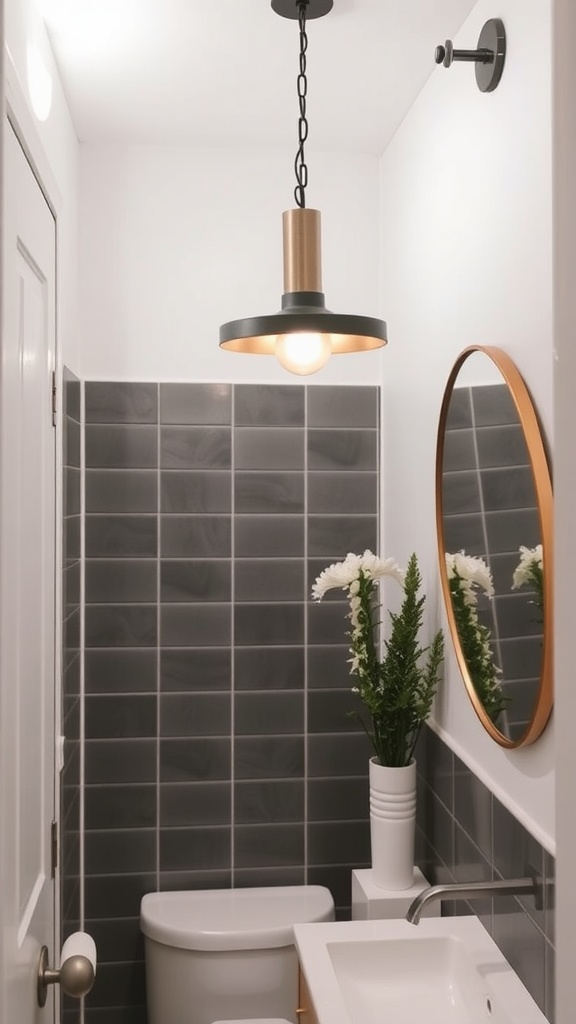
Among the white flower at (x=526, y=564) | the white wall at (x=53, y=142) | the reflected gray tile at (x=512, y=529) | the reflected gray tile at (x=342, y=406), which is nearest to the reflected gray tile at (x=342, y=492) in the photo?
the reflected gray tile at (x=342, y=406)

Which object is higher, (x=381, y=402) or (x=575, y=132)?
(x=381, y=402)

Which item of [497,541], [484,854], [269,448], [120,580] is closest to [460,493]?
[497,541]

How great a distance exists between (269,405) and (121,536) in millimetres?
546

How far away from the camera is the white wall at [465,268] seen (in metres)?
1.50

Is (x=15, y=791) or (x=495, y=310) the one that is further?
(x=495, y=310)

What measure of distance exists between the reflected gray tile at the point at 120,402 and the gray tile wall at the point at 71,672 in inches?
2.4

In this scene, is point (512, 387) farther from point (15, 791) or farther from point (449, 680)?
point (15, 791)

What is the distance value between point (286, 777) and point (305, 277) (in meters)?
1.55

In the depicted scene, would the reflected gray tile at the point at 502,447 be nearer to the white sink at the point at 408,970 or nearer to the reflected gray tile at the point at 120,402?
the white sink at the point at 408,970

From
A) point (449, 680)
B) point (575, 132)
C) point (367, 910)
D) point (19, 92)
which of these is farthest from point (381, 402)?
point (575, 132)

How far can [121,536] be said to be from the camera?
8.51 feet

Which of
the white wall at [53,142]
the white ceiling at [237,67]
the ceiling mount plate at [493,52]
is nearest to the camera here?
the white wall at [53,142]

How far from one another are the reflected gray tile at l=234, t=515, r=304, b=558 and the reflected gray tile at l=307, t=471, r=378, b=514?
0.25 feet

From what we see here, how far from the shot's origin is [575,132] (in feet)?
1.69
